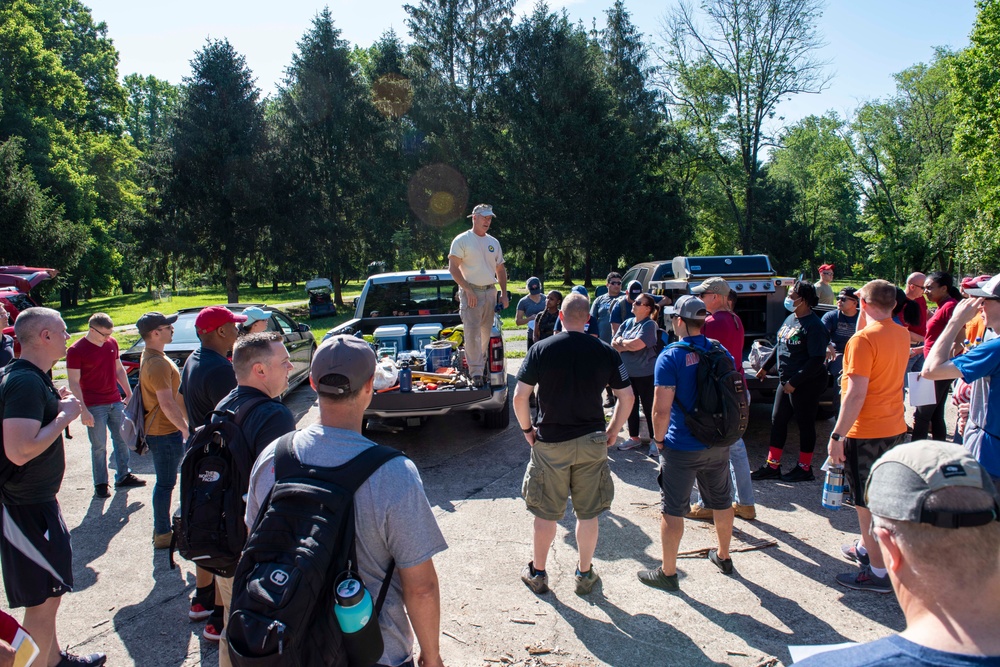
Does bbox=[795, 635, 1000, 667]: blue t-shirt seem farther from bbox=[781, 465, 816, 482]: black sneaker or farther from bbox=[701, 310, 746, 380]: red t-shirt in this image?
bbox=[781, 465, 816, 482]: black sneaker

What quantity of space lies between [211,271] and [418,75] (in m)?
13.8

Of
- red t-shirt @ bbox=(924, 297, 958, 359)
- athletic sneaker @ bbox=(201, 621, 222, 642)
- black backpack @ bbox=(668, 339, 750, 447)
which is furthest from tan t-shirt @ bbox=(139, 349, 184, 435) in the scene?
red t-shirt @ bbox=(924, 297, 958, 359)

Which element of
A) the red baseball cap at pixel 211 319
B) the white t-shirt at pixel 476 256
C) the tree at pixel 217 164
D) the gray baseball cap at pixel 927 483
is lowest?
the gray baseball cap at pixel 927 483

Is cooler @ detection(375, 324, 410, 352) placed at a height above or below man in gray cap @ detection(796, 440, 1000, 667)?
below

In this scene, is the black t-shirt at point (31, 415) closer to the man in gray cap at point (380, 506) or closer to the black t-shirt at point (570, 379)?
the man in gray cap at point (380, 506)

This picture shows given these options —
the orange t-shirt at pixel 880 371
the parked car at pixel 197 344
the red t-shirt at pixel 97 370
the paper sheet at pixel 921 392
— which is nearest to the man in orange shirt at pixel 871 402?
the orange t-shirt at pixel 880 371

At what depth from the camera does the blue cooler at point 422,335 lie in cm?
811

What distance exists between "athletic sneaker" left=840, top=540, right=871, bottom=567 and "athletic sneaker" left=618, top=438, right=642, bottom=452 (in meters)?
2.61

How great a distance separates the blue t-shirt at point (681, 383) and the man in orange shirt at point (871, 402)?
906 millimetres

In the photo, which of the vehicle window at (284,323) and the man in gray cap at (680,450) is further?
the vehicle window at (284,323)

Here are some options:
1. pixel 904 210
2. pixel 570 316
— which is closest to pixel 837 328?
pixel 570 316

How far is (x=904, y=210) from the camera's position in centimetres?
3878

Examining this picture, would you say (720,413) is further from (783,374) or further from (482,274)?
(482,274)

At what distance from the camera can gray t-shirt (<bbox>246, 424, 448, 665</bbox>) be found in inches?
74.9
